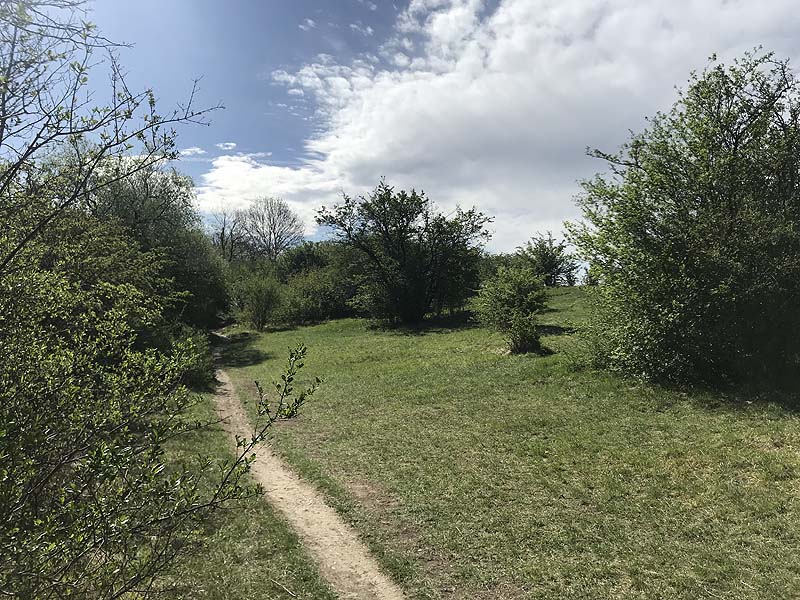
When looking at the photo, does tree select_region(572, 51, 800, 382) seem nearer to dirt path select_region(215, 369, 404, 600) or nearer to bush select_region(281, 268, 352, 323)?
dirt path select_region(215, 369, 404, 600)

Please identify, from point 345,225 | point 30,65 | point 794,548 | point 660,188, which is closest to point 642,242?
point 660,188

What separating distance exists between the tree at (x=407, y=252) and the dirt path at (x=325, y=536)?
70.2 ft

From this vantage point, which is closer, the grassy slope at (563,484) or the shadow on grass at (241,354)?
the grassy slope at (563,484)

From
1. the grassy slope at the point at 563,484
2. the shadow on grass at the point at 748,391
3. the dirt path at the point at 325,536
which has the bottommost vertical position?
the dirt path at the point at 325,536

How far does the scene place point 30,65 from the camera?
280cm

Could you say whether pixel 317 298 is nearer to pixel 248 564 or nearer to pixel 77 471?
pixel 248 564

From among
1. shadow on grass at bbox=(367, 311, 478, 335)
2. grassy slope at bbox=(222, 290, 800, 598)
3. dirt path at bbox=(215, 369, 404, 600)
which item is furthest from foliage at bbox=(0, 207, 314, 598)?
shadow on grass at bbox=(367, 311, 478, 335)

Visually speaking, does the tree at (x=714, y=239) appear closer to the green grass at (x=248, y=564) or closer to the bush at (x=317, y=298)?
the green grass at (x=248, y=564)

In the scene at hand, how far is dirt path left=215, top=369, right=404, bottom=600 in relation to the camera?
196 inches

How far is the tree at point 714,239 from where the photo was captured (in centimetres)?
956

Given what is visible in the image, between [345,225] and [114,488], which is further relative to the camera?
[345,225]

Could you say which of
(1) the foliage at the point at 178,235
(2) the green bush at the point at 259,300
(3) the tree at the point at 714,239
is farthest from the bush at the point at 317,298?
(3) the tree at the point at 714,239

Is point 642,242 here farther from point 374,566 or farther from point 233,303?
point 233,303

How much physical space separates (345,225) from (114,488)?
28.4m
